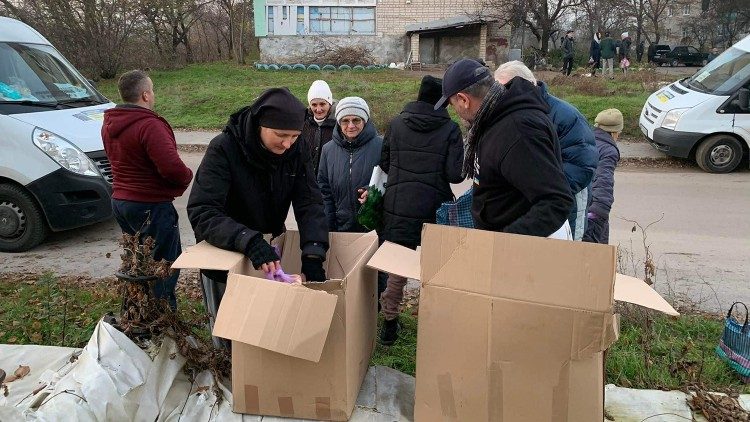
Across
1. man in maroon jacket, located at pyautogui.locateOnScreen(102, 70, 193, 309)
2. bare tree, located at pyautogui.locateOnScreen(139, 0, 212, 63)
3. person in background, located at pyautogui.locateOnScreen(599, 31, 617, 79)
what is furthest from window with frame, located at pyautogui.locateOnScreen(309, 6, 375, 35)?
man in maroon jacket, located at pyautogui.locateOnScreen(102, 70, 193, 309)

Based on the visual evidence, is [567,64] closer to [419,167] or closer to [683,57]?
[683,57]

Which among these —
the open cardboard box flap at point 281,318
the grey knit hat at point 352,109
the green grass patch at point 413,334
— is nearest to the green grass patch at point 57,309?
the green grass patch at point 413,334

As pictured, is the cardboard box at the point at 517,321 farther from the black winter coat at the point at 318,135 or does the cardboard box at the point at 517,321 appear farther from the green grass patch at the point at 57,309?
the black winter coat at the point at 318,135

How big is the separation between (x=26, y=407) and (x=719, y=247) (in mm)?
5952

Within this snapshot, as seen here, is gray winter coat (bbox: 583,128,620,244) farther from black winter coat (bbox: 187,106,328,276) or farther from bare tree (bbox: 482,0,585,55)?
bare tree (bbox: 482,0,585,55)

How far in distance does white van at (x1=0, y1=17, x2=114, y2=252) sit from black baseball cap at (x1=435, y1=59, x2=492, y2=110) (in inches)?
159

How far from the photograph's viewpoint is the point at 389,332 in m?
3.65

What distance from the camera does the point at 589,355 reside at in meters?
2.07

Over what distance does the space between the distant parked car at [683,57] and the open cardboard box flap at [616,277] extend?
1257 inches

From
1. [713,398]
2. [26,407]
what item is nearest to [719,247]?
[713,398]

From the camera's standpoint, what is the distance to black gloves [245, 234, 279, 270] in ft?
8.20

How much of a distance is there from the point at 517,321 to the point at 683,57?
32670 millimetres

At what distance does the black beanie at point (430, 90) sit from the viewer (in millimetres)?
3408

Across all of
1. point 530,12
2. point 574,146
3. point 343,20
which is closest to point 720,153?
point 574,146
